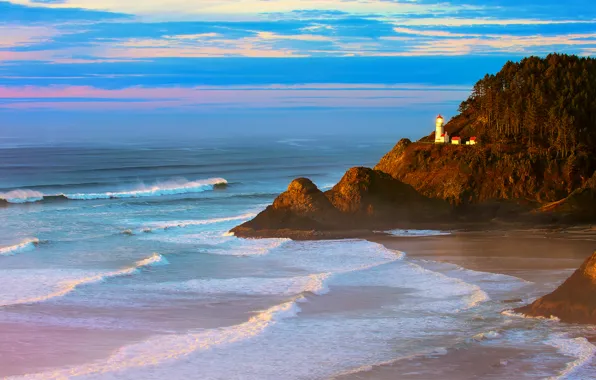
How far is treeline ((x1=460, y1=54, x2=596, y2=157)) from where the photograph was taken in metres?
51.4

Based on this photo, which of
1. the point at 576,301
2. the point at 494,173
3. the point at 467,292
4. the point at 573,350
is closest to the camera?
the point at 573,350

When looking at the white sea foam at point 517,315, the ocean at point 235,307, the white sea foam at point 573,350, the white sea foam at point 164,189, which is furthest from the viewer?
the white sea foam at point 164,189

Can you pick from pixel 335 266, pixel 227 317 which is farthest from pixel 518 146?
pixel 227 317

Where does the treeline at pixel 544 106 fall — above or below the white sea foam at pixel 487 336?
above

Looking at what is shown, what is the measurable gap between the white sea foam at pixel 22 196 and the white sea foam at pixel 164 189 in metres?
2.44

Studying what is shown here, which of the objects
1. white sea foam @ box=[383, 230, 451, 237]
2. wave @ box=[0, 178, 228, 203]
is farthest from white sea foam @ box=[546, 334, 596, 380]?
wave @ box=[0, 178, 228, 203]

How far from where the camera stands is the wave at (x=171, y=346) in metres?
18.8

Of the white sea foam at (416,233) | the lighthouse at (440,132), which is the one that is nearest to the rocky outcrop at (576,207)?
the white sea foam at (416,233)

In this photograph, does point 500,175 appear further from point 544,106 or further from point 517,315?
point 517,315

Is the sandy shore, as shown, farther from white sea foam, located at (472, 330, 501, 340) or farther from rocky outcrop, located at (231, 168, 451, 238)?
rocky outcrop, located at (231, 168, 451, 238)

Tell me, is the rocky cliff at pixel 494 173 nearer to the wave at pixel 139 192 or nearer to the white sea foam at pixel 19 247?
the white sea foam at pixel 19 247

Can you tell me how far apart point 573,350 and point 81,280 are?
17.5m

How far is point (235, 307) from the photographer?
25.2m

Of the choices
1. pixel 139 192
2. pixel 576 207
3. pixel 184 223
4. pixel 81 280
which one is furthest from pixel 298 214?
pixel 139 192
